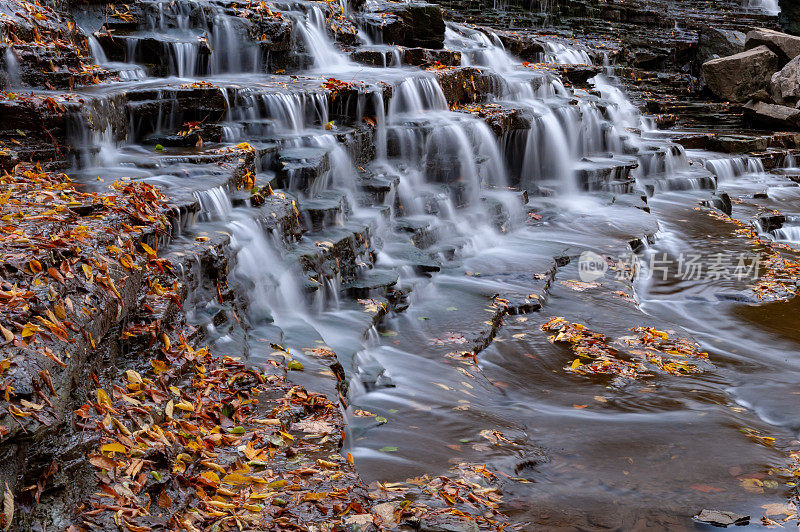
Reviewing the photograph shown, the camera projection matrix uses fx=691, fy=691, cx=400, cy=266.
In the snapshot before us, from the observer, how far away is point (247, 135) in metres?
8.42

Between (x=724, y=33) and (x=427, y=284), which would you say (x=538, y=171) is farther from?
(x=724, y=33)

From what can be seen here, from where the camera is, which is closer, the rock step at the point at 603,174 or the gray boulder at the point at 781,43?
the rock step at the point at 603,174

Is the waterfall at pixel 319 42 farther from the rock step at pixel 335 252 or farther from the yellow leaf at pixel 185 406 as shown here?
the yellow leaf at pixel 185 406

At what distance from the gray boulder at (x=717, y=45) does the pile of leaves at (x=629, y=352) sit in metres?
17.5

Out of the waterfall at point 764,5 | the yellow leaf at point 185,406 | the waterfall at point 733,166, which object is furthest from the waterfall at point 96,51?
the waterfall at point 764,5

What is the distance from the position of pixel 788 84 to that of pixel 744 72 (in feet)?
4.55

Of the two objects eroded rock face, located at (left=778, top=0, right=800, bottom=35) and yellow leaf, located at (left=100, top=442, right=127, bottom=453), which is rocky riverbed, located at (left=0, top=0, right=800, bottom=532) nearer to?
yellow leaf, located at (left=100, top=442, right=127, bottom=453)

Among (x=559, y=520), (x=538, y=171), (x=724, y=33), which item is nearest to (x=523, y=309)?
(x=559, y=520)

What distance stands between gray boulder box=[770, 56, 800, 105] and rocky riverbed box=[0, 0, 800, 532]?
5436mm

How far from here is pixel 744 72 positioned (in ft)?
63.1

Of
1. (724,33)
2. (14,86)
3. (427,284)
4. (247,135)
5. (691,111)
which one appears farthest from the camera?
(724,33)

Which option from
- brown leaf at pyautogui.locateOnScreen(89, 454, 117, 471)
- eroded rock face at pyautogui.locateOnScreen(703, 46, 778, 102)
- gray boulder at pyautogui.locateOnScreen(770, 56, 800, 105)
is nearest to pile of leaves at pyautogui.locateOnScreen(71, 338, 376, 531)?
brown leaf at pyautogui.locateOnScreen(89, 454, 117, 471)

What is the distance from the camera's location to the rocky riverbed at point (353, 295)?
360 centimetres

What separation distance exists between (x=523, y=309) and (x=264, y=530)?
4600mm
